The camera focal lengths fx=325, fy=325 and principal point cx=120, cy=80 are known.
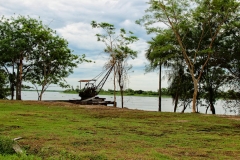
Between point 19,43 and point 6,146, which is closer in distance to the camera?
point 6,146

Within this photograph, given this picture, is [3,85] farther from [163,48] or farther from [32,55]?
[163,48]

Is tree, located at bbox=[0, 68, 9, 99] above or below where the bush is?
above

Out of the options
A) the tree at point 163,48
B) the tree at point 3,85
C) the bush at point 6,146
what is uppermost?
the tree at point 163,48

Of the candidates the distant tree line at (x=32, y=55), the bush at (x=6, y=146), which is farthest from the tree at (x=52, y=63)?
the bush at (x=6, y=146)

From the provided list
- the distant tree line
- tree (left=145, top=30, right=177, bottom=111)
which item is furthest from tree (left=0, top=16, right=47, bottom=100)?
tree (left=145, top=30, right=177, bottom=111)

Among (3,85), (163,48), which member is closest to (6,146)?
(163,48)

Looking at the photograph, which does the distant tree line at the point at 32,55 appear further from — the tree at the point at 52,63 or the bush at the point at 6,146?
the bush at the point at 6,146

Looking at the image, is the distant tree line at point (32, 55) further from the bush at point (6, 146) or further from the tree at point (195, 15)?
the bush at point (6, 146)

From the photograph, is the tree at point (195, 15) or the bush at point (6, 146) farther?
the tree at point (195, 15)

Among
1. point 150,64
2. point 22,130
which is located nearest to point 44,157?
point 22,130

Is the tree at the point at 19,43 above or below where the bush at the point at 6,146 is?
above

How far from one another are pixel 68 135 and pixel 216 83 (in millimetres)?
17929

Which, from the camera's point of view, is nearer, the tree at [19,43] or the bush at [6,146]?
Answer: the bush at [6,146]

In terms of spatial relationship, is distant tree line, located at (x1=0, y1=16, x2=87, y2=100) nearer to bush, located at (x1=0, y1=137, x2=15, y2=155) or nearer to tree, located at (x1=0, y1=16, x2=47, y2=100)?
tree, located at (x1=0, y1=16, x2=47, y2=100)
